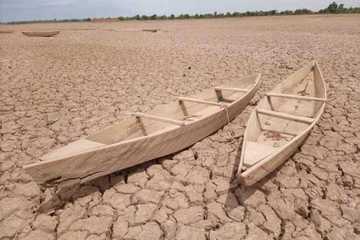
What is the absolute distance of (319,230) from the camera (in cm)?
208

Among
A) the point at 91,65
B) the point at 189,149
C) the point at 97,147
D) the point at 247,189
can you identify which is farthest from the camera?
the point at 91,65

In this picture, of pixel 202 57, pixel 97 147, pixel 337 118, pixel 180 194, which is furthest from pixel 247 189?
pixel 202 57

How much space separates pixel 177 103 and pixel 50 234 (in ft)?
7.59

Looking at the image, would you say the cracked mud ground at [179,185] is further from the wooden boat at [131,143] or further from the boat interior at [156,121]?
the boat interior at [156,121]

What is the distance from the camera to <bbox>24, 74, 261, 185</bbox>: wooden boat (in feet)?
6.88

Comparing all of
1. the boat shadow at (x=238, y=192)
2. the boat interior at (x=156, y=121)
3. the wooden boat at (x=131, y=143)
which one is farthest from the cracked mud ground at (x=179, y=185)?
the boat interior at (x=156, y=121)

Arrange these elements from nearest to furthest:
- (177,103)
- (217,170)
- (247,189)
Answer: (247,189) < (217,170) < (177,103)

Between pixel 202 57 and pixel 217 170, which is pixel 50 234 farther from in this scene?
pixel 202 57

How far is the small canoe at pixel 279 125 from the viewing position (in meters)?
2.26

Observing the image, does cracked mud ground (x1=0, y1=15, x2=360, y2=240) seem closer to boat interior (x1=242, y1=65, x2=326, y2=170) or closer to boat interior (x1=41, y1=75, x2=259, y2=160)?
boat interior (x1=242, y1=65, x2=326, y2=170)

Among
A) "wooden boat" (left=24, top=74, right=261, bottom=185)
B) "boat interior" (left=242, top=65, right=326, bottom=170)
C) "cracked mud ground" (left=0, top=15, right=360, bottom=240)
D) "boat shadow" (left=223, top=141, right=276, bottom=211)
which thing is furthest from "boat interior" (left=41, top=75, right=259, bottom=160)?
"boat shadow" (left=223, top=141, right=276, bottom=211)

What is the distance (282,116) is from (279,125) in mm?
356

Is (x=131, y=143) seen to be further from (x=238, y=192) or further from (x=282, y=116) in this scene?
(x=282, y=116)

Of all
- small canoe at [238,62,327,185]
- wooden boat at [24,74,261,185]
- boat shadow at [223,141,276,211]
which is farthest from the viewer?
boat shadow at [223,141,276,211]
